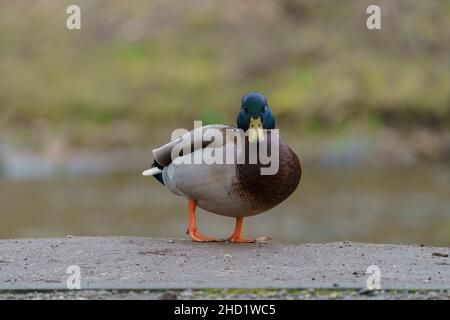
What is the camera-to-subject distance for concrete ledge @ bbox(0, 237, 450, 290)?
4676 mm

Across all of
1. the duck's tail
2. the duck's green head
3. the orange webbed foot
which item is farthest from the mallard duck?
the duck's tail

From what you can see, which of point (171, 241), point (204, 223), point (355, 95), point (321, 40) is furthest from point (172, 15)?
point (171, 241)

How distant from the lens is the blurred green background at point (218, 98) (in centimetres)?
1401

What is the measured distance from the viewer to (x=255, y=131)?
5.29 metres

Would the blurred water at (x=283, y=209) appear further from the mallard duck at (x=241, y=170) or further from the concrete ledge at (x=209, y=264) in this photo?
the mallard duck at (x=241, y=170)

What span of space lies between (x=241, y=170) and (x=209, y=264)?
0.50 metres

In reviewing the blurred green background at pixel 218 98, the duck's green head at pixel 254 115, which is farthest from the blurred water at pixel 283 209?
the duck's green head at pixel 254 115

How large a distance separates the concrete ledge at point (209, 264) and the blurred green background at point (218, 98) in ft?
23.5

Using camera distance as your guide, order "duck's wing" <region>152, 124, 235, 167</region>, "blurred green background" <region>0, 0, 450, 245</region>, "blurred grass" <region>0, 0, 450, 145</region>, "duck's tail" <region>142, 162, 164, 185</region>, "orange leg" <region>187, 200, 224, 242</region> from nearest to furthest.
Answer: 1. "duck's wing" <region>152, 124, 235, 167</region>
2. "orange leg" <region>187, 200, 224, 242</region>
3. "duck's tail" <region>142, 162, 164, 185</region>
4. "blurred green background" <region>0, 0, 450, 245</region>
5. "blurred grass" <region>0, 0, 450, 145</region>

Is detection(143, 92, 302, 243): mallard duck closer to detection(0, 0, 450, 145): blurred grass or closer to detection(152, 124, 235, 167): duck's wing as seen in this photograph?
detection(152, 124, 235, 167): duck's wing

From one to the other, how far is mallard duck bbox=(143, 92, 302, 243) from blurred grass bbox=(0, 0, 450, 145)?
11.3 metres

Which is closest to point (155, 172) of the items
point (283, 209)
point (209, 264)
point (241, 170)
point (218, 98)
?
point (241, 170)

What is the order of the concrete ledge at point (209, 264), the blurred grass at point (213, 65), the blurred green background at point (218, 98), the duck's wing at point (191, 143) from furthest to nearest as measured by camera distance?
the blurred grass at point (213, 65) < the blurred green background at point (218, 98) < the duck's wing at point (191, 143) < the concrete ledge at point (209, 264)

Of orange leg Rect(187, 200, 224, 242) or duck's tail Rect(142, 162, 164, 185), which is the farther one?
duck's tail Rect(142, 162, 164, 185)
